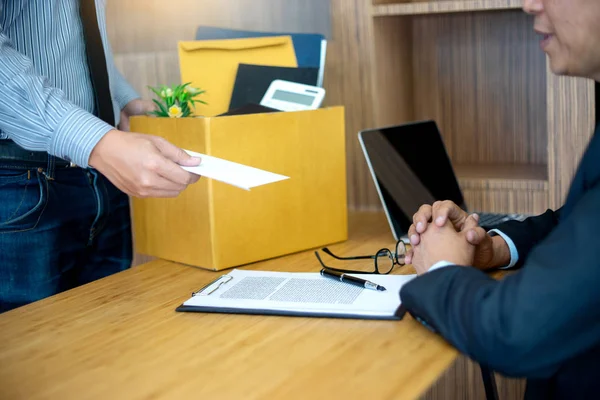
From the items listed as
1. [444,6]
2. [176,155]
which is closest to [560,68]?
[176,155]

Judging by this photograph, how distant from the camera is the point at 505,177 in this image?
1915 millimetres

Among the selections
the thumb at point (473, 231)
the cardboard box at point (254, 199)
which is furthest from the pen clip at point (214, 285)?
the thumb at point (473, 231)

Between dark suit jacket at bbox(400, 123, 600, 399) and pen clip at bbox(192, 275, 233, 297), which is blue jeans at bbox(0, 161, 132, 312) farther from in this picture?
dark suit jacket at bbox(400, 123, 600, 399)

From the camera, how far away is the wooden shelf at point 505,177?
1.84 metres

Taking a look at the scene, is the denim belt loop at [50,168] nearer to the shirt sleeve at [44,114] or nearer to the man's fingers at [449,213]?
the shirt sleeve at [44,114]

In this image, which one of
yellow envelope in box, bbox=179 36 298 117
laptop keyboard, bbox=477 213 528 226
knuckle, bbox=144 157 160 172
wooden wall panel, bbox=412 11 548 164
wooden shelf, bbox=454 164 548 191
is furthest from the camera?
wooden wall panel, bbox=412 11 548 164

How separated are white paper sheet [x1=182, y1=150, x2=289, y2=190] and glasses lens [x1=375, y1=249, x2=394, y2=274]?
299 millimetres

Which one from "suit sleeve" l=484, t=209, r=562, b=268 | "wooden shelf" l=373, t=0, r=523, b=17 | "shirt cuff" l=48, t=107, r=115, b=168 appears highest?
"wooden shelf" l=373, t=0, r=523, b=17

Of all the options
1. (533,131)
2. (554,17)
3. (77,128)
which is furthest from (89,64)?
(533,131)

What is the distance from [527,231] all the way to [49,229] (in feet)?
3.06

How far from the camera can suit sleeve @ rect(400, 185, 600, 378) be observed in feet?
2.81

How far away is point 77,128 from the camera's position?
4.11 feet

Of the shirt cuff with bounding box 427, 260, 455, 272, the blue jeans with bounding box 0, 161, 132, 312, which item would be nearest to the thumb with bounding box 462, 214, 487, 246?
the shirt cuff with bounding box 427, 260, 455, 272

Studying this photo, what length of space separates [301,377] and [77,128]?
60 centimetres
